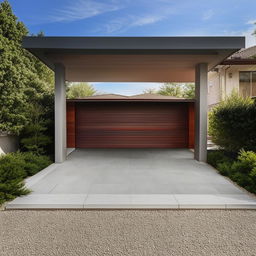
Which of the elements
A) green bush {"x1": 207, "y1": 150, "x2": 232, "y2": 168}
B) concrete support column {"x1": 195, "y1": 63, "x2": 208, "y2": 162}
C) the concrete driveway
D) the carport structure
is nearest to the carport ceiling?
the carport structure

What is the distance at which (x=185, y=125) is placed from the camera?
371 inches

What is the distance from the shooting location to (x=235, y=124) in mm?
5941

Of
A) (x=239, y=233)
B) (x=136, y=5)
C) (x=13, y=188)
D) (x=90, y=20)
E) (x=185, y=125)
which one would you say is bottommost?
(x=239, y=233)

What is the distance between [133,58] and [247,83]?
1097 cm

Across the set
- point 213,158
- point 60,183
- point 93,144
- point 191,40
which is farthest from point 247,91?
point 60,183

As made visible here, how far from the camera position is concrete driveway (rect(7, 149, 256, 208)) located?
3.32m

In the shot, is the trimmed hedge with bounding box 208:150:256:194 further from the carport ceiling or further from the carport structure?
the carport ceiling

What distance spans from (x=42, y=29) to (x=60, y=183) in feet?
56.1

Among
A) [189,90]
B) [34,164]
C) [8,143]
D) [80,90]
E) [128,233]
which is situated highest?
[80,90]

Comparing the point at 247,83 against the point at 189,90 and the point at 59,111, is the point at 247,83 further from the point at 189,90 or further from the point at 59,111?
the point at 189,90

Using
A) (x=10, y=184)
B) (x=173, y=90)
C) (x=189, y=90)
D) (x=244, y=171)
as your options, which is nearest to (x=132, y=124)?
(x=244, y=171)

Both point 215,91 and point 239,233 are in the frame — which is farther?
point 215,91

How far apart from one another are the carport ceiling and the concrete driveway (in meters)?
3.67

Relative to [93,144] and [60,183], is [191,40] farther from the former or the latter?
[93,144]
